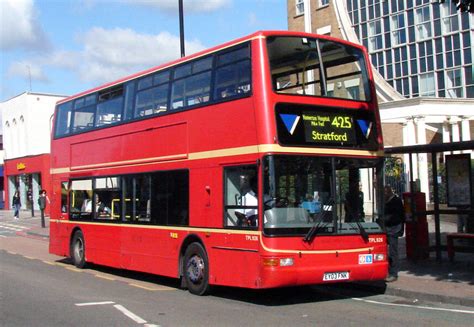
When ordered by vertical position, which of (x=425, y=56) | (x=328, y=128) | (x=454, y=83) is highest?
(x=425, y=56)

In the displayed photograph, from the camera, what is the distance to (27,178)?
48.3m

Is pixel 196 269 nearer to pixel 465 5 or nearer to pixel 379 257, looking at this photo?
pixel 379 257

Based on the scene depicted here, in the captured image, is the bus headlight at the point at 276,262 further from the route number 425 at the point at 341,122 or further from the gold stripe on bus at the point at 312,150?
the route number 425 at the point at 341,122

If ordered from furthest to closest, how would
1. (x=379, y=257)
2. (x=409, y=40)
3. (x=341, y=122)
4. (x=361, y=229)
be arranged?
(x=409, y=40)
(x=341, y=122)
(x=379, y=257)
(x=361, y=229)

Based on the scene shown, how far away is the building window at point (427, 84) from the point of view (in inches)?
1994

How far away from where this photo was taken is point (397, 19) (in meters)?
Answer: 52.3

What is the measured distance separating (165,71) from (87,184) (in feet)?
14.0

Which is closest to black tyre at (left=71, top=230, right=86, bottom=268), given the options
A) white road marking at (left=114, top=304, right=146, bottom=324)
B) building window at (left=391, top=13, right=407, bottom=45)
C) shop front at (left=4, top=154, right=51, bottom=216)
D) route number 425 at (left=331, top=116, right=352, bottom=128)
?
white road marking at (left=114, top=304, right=146, bottom=324)

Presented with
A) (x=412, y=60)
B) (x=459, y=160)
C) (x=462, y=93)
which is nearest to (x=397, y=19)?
(x=412, y=60)

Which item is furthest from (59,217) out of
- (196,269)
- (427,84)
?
(427,84)

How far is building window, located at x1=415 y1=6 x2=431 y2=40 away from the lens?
49062mm

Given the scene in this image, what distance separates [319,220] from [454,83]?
44.3 meters

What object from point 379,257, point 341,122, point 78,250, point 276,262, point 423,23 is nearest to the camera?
point 276,262

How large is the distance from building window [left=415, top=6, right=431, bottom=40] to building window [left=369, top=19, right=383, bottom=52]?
4532mm
